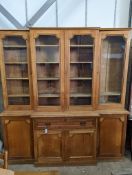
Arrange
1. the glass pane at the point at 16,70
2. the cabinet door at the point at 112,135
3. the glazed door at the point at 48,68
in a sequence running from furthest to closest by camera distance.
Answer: the cabinet door at the point at 112,135, the glass pane at the point at 16,70, the glazed door at the point at 48,68

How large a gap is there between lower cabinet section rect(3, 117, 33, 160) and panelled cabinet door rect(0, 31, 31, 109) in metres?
0.22

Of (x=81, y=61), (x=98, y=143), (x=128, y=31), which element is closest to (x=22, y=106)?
(x=81, y=61)

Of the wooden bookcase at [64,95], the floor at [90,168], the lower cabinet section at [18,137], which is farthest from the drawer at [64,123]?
the floor at [90,168]

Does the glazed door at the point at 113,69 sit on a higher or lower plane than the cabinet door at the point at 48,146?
higher

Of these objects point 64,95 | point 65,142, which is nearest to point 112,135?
point 65,142

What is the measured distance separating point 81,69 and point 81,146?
1124 millimetres

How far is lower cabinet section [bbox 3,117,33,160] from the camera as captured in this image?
2.89m

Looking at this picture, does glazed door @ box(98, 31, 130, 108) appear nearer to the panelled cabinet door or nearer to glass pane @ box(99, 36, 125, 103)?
glass pane @ box(99, 36, 125, 103)

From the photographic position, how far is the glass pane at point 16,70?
2.81 m

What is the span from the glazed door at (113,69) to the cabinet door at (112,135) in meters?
0.21

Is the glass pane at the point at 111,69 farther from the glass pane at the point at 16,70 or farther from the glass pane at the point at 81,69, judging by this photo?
the glass pane at the point at 16,70

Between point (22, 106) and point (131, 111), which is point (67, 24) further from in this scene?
point (131, 111)

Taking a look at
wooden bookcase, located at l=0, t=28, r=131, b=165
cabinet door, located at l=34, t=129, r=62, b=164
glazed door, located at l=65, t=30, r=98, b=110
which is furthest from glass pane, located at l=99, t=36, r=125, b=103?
cabinet door, located at l=34, t=129, r=62, b=164

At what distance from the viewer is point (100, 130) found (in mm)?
2967
